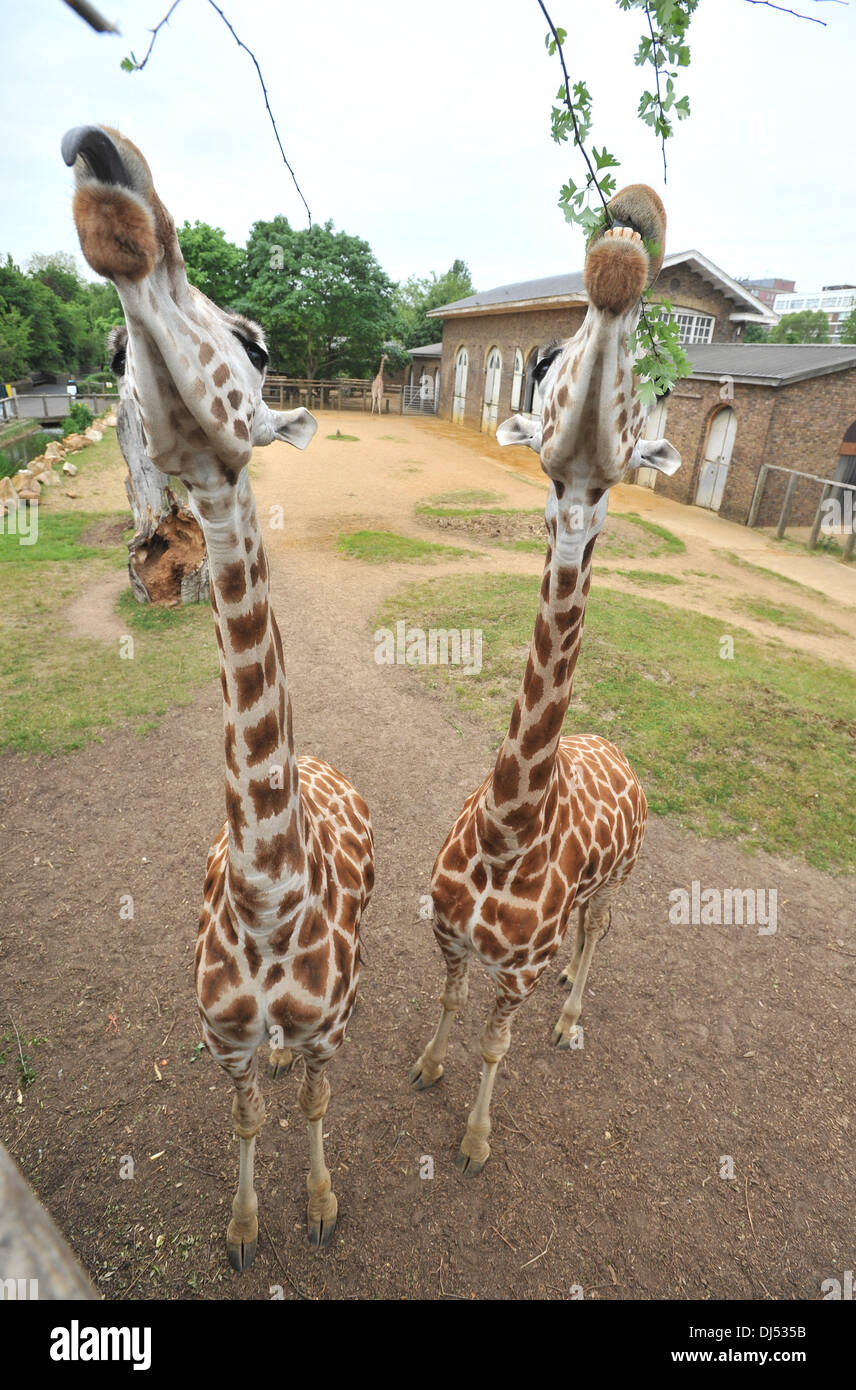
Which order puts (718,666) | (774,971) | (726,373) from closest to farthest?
(774,971), (718,666), (726,373)

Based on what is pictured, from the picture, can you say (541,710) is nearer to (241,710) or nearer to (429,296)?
(241,710)

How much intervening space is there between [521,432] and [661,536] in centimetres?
1326

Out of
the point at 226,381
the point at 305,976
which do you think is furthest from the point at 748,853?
the point at 226,381

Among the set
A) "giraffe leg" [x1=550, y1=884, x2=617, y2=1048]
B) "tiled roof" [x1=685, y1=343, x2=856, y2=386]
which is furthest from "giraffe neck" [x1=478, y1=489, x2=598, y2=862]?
"tiled roof" [x1=685, y1=343, x2=856, y2=386]

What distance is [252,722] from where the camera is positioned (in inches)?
87.2

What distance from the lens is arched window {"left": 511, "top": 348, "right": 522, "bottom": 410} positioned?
2630 cm

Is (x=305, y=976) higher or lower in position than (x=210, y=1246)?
higher

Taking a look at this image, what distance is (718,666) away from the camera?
8.91 meters

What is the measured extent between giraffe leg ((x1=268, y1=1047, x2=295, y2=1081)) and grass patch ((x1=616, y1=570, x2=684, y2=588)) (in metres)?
10.0

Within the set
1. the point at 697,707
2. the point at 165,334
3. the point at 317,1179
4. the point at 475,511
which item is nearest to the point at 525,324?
the point at 475,511

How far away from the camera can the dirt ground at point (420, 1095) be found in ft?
10.3
